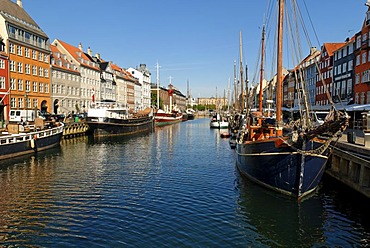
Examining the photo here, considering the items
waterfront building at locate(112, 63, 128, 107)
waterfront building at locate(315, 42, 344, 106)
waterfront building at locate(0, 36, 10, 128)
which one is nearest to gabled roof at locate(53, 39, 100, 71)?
waterfront building at locate(112, 63, 128, 107)

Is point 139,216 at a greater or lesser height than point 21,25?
lesser

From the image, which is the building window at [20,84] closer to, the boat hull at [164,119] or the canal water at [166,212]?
the canal water at [166,212]

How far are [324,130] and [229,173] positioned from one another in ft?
37.6

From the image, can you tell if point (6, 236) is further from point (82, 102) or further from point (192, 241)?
point (82, 102)

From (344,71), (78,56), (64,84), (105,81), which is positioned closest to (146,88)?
(105,81)

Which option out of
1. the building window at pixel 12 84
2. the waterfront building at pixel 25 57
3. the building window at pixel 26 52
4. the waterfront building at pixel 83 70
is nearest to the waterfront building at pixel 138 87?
the waterfront building at pixel 83 70

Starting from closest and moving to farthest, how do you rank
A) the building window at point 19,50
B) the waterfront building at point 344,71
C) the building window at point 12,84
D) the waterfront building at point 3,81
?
the waterfront building at point 3,81 < the building window at point 12,84 < the waterfront building at point 344,71 < the building window at point 19,50

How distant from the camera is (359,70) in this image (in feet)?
152

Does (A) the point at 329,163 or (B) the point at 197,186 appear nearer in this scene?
(B) the point at 197,186

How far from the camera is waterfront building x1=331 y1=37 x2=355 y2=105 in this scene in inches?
2083

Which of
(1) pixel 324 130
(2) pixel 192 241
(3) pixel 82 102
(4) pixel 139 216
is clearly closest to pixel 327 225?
(1) pixel 324 130

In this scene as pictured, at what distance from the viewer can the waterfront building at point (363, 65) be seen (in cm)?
4344

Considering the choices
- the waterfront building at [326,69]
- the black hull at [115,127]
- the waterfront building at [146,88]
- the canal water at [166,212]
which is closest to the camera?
the canal water at [166,212]

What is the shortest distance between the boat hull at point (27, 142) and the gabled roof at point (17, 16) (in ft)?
79.4
